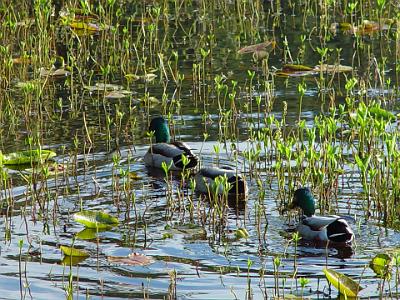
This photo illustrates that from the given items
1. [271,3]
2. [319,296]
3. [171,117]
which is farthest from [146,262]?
[271,3]

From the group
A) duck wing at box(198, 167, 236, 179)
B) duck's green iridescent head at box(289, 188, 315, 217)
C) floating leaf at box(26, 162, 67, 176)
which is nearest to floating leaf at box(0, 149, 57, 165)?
floating leaf at box(26, 162, 67, 176)

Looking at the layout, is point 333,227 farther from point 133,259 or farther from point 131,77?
point 131,77

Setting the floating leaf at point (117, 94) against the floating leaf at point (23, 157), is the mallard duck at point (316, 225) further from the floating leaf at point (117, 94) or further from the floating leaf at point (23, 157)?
the floating leaf at point (117, 94)

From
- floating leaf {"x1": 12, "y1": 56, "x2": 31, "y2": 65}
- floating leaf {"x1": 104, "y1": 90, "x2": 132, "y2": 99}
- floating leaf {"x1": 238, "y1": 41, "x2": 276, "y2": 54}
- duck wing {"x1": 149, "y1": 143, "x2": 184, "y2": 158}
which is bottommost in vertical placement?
duck wing {"x1": 149, "y1": 143, "x2": 184, "y2": 158}

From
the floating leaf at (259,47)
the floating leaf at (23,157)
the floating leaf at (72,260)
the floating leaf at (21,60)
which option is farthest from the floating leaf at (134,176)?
the floating leaf at (259,47)

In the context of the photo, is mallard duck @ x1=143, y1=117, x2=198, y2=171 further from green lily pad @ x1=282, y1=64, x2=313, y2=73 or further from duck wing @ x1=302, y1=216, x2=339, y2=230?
green lily pad @ x1=282, y1=64, x2=313, y2=73

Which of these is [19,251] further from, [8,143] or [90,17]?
[90,17]

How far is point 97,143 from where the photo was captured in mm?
11766

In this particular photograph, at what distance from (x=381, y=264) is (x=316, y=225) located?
43.2 inches

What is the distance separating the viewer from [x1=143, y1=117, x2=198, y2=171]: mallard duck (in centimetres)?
1119

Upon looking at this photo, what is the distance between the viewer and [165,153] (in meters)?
11.4

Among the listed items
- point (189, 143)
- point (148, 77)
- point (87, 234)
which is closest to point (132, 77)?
point (148, 77)

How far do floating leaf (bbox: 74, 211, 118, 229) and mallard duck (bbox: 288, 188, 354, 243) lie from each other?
5.05 ft

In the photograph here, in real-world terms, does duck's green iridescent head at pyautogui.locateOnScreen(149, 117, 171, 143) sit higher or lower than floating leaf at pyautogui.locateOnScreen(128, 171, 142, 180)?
higher
